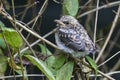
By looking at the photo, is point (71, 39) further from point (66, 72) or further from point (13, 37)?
point (13, 37)

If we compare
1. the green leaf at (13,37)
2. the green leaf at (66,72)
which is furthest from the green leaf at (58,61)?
the green leaf at (13,37)

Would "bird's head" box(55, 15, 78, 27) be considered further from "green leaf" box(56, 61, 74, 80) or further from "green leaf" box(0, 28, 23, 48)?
"green leaf" box(0, 28, 23, 48)

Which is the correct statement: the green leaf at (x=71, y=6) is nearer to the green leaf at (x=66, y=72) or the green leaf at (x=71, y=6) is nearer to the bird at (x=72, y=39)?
the bird at (x=72, y=39)

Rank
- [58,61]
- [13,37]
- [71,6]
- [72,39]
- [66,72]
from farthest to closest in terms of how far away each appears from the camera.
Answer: [72,39], [71,6], [58,61], [66,72], [13,37]

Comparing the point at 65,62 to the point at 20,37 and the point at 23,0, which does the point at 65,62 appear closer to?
the point at 20,37

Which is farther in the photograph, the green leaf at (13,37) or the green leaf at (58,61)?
the green leaf at (58,61)

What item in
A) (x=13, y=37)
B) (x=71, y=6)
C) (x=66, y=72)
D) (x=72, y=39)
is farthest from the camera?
(x=72, y=39)

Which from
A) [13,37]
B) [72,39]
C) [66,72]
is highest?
[13,37]

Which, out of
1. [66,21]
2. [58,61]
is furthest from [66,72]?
[66,21]
